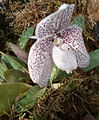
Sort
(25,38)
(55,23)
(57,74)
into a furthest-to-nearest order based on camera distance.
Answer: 1. (25,38)
2. (57,74)
3. (55,23)

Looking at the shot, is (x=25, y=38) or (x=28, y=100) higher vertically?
(x=25, y=38)

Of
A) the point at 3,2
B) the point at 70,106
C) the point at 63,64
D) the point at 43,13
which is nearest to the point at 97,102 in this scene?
the point at 70,106

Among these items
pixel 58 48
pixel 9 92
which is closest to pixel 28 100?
pixel 9 92

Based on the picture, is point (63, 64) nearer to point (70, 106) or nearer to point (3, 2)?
point (70, 106)

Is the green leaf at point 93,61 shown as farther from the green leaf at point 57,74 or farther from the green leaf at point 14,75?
the green leaf at point 14,75

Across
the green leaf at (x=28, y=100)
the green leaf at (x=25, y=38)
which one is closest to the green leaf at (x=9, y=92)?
the green leaf at (x=28, y=100)

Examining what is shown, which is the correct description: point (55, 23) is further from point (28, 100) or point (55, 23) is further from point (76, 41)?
point (28, 100)
